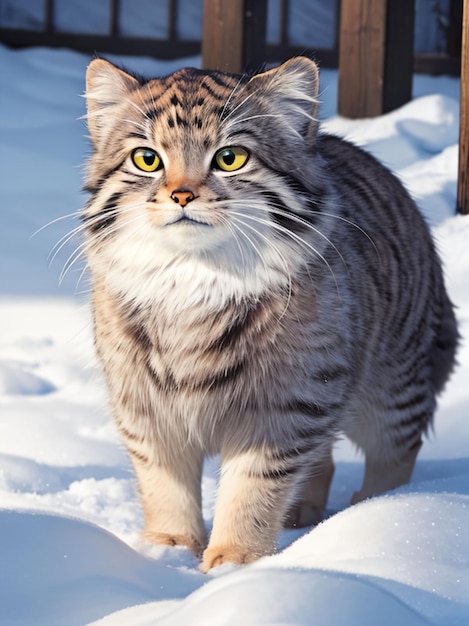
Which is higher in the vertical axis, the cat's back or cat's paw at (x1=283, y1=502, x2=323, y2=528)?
the cat's back

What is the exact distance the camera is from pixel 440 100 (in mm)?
5699

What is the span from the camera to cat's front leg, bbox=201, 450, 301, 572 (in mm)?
2389

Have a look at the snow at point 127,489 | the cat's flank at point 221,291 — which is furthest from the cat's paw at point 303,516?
the cat's flank at point 221,291

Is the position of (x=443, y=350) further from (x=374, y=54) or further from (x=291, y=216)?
(x=374, y=54)

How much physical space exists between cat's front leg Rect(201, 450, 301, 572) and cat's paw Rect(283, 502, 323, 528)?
54 centimetres

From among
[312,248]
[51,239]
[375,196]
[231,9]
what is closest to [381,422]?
[375,196]

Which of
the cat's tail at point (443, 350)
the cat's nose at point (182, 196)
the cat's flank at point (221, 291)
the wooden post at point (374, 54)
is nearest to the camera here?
the cat's nose at point (182, 196)

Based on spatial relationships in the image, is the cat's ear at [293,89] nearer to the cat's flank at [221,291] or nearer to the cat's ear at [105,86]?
the cat's flank at [221,291]

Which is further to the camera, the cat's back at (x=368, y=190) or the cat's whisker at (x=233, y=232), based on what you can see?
the cat's back at (x=368, y=190)

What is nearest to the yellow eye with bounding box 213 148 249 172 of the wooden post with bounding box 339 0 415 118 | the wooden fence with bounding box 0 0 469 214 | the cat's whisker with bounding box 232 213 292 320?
the cat's whisker with bounding box 232 213 292 320

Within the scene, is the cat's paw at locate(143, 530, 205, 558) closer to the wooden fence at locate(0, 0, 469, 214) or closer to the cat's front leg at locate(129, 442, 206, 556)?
the cat's front leg at locate(129, 442, 206, 556)

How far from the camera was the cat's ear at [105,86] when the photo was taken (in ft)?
8.02

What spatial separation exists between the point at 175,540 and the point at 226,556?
207 mm

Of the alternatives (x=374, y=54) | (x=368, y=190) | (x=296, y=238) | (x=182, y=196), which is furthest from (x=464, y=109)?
(x=182, y=196)
